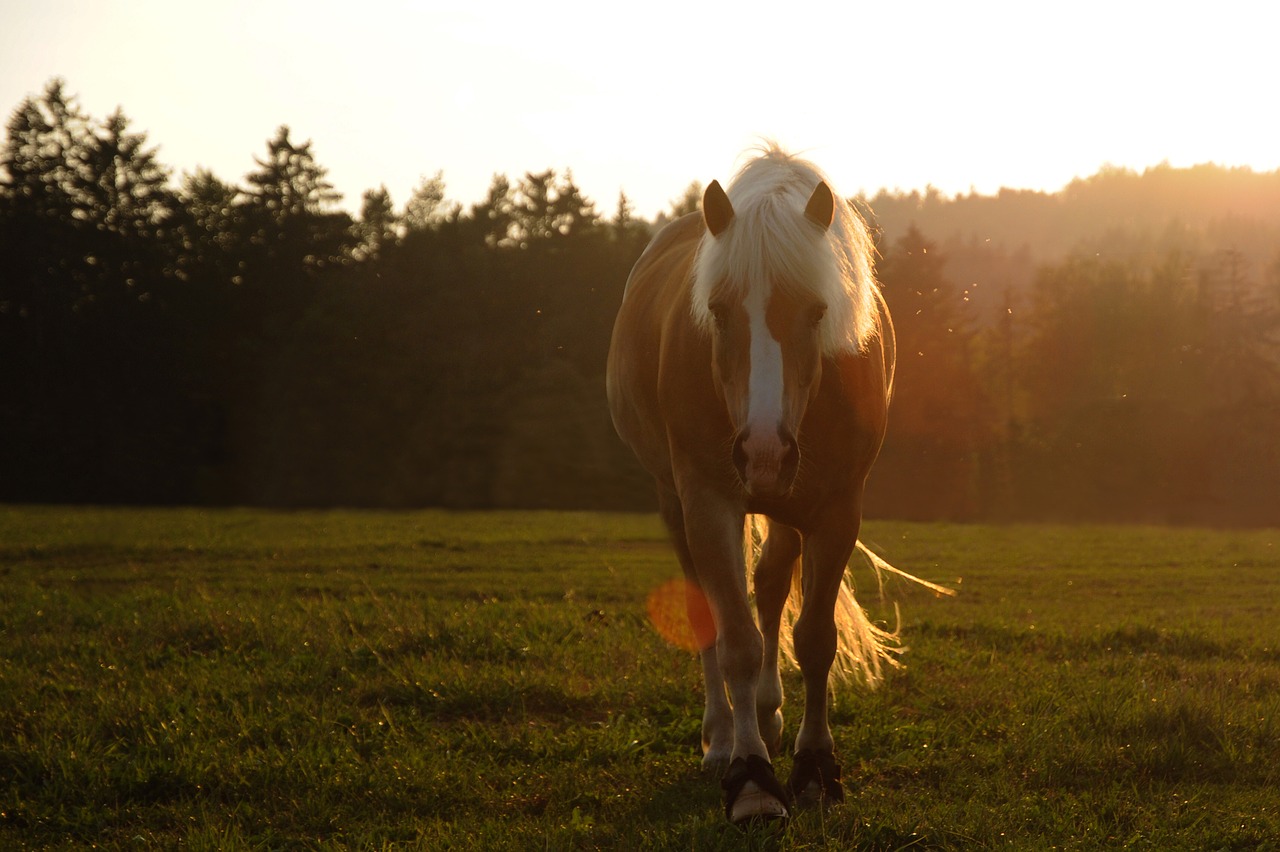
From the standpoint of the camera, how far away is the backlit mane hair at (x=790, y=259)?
387cm

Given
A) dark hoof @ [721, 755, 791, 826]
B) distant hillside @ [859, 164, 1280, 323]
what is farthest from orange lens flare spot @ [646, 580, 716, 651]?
distant hillside @ [859, 164, 1280, 323]

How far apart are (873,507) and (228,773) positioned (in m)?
29.5

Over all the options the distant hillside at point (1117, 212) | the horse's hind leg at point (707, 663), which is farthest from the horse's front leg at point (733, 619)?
the distant hillside at point (1117, 212)

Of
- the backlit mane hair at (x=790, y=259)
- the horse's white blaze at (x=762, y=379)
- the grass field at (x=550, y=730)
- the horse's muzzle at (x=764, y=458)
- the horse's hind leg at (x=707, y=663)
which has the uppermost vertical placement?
the backlit mane hair at (x=790, y=259)

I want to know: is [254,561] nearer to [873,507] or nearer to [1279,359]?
[873,507]

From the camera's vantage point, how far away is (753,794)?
3973mm

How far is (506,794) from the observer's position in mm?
4461

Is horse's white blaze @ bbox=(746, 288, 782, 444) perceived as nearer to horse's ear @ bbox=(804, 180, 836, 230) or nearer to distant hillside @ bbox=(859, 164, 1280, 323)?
horse's ear @ bbox=(804, 180, 836, 230)

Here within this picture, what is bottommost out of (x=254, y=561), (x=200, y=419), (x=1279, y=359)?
(x=254, y=561)

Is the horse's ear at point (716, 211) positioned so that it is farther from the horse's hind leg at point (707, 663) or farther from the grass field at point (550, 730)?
the grass field at point (550, 730)

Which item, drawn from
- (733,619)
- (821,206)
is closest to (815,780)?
(733,619)

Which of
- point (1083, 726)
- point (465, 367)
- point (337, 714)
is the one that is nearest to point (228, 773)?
point (337, 714)

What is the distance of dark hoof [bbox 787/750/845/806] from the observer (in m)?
4.35

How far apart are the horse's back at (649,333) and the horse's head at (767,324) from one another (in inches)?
23.7
